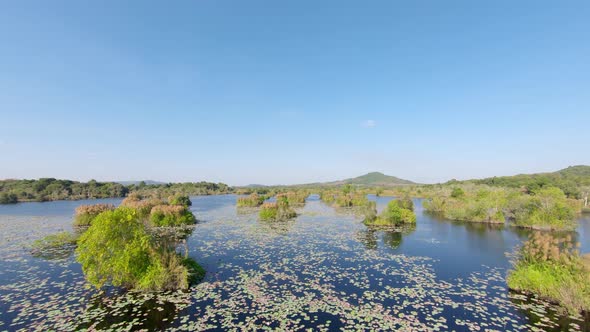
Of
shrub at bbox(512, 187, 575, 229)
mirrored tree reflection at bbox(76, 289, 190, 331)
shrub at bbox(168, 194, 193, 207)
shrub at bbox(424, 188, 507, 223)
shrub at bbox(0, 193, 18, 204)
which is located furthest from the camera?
shrub at bbox(0, 193, 18, 204)

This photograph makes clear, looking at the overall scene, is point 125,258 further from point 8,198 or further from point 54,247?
point 8,198

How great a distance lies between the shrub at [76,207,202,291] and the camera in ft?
44.4

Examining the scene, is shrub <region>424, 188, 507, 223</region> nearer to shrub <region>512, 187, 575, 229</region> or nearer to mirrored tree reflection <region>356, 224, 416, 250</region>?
shrub <region>512, 187, 575, 229</region>

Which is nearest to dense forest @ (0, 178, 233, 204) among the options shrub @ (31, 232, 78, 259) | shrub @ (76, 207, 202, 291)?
shrub @ (31, 232, 78, 259)

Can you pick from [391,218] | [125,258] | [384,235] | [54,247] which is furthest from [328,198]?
[125,258]

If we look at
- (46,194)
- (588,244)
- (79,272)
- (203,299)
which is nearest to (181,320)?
(203,299)

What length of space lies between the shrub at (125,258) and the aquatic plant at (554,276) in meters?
18.9

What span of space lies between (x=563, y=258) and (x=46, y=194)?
126076 millimetres

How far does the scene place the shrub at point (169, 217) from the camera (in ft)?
116

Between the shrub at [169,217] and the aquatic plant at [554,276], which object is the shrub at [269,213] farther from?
the aquatic plant at [554,276]

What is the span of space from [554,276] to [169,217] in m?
38.2

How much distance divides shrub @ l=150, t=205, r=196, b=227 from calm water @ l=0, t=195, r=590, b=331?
39.9ft

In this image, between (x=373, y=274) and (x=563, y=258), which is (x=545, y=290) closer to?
(x=563, y=258)

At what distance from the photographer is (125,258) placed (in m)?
13.9
